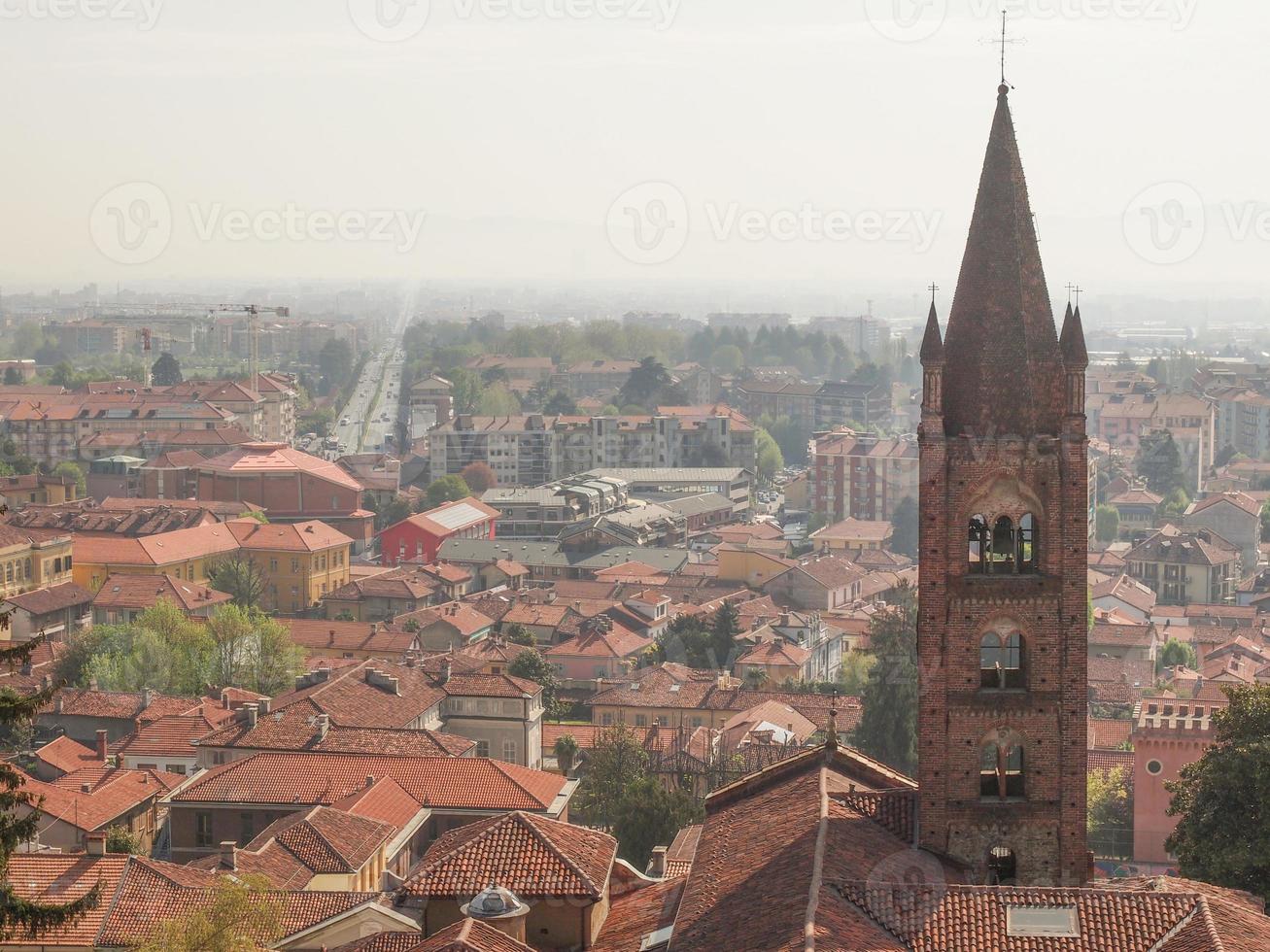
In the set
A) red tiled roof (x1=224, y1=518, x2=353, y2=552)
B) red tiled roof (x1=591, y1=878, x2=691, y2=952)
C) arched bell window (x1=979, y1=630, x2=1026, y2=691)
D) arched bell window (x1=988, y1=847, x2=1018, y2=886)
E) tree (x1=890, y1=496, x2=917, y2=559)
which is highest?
arched bell window (x1=979, y1=630, x2=1026, y2=691)

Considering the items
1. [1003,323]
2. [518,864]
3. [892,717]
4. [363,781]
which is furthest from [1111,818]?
[1003,323]

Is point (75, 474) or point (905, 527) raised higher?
point (75, 474)

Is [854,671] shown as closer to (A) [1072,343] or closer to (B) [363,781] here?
(B) [363,781]

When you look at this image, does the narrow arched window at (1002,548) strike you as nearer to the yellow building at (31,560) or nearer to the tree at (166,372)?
the yellow building at (31,560)

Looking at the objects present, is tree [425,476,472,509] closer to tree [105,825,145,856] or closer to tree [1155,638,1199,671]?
tree [1155,638,1199,671]

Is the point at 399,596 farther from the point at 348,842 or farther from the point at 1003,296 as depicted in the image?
the point at 1003,296

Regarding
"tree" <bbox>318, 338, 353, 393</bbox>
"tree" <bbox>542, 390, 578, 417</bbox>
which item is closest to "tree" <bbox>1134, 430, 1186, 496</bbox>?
"tree" <bbox>542, 390, 578, 417</bbox>
